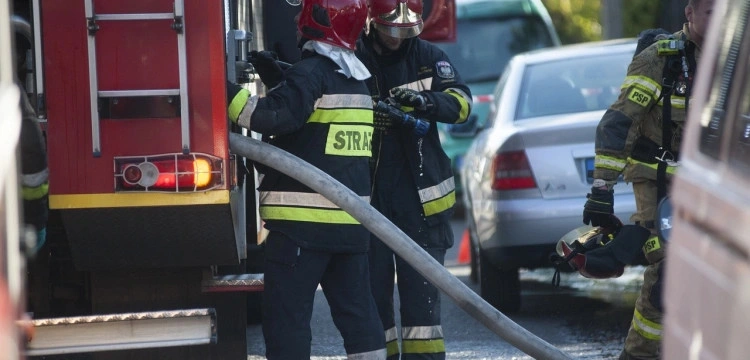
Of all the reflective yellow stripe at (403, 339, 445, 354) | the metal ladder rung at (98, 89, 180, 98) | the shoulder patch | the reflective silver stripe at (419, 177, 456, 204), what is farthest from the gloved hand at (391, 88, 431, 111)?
the metal ladder rung at (98, 89, 180, 98)

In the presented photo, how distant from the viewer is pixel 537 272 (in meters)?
10.2

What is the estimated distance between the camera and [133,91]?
4.52 m

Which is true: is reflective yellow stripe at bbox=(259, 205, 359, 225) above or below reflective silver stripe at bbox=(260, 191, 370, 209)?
below

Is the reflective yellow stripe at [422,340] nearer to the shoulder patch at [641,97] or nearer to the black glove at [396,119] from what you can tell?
the black glove at [396,119]

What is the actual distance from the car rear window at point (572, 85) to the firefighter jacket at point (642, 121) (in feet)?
8.10

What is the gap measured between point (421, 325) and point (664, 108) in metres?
1.38

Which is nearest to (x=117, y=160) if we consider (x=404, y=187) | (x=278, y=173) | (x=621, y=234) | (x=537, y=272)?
(x=278, y=173)

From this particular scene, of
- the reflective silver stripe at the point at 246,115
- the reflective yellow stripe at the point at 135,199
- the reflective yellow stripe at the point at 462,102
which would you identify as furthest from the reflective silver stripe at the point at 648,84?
the reflective yellow stripe at the point at 135,199

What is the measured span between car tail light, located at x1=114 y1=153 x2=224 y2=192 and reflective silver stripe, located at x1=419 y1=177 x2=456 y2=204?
1508mm

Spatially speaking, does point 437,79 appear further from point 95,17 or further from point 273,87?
point 95,17

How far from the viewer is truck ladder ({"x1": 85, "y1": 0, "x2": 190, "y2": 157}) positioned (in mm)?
4492

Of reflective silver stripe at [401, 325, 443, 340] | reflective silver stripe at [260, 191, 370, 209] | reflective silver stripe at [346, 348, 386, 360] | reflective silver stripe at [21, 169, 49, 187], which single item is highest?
reflective silver stripe at [21, 169, 49, 187]

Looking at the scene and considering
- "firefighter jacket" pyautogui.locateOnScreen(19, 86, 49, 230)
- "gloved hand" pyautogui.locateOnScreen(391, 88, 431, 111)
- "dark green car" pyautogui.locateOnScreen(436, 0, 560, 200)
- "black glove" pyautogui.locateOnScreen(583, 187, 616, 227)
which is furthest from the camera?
"dark green car" pyautogui.locateOnScreen(436, 0, 560, 200)

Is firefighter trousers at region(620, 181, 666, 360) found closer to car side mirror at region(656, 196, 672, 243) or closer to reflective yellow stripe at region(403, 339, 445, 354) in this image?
reflective yellow stripe at region(403, 339, 445, 354)
